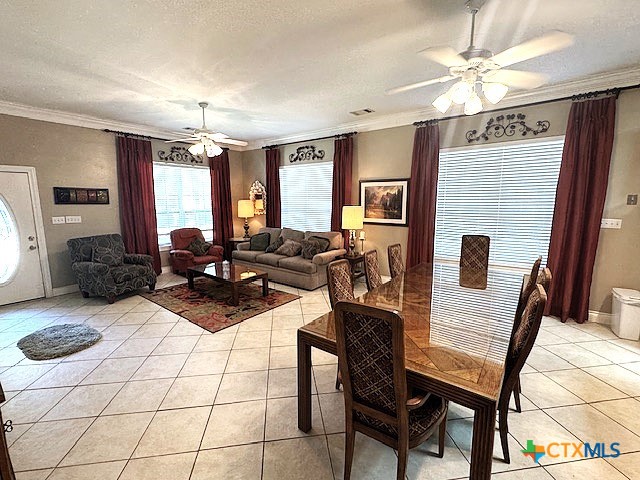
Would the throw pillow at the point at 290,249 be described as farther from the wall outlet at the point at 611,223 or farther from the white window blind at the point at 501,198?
the wall outlet at the point at 611,223

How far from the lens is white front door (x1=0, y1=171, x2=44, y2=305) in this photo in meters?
4.23

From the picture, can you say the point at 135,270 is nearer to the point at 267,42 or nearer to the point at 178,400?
the point at 178,400

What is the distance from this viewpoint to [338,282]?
223cm

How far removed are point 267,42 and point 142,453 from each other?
10.2ft

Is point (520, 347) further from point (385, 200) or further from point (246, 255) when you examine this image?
point (246, 255)

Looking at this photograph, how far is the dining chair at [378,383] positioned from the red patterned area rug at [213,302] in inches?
97.1

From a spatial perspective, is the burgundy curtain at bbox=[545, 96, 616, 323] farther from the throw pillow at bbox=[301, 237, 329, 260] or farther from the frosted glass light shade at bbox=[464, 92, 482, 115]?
the throw pillow at bbox=[301, 237, 329, 260]

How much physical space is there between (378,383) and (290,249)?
417 centimetres

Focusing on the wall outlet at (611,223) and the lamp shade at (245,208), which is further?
the lamp shade at (245,208)

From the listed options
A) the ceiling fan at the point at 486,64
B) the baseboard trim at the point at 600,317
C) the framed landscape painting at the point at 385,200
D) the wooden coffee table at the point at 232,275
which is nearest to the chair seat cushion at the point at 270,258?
the wooden coffee table at the point at 232,275

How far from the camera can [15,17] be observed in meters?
2.11

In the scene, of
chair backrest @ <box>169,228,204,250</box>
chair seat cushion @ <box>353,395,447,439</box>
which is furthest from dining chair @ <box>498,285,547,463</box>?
chair backrest @ <box>169,228,204,250</box>

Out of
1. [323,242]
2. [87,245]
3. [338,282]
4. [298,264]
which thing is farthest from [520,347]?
[87,245]

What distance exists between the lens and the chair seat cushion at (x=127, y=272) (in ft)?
14.3
